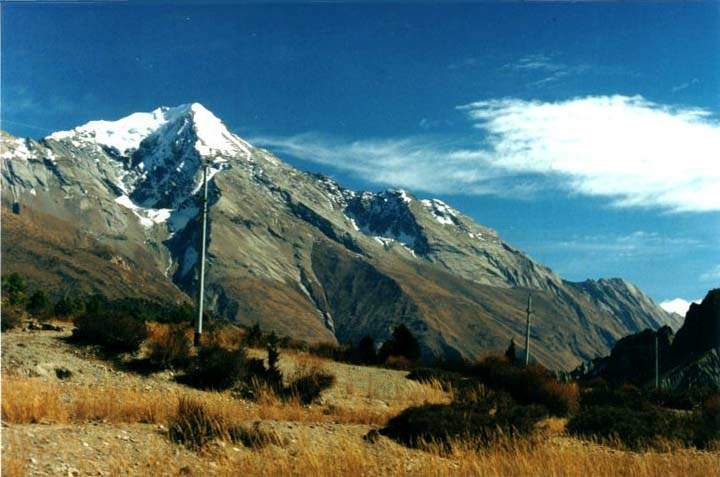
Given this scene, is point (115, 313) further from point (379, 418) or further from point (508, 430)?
point (508, 430)

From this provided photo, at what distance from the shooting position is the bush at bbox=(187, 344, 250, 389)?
23844 millimetres

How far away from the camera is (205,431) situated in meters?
13.7

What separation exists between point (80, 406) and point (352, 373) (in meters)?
15.7

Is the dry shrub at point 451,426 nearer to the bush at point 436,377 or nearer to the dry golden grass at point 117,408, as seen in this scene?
the dry golden grass at point 117,408

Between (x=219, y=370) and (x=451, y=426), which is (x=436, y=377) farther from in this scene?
(x=451, y=426)

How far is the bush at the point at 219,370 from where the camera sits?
2384 cm

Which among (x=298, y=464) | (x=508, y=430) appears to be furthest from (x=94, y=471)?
(x=508, y=430)

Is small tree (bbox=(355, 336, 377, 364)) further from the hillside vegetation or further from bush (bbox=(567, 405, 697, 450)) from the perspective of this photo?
bush (bbox=(567, 405, 697, 450))

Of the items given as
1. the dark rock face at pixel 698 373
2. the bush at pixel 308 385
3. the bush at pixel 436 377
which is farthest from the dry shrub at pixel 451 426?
the dark rock face at pixel 698 373

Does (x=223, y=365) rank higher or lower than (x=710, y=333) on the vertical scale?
lower

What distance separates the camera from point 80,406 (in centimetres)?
1533

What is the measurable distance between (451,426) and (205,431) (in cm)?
575

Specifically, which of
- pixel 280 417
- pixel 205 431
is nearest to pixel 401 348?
pixel 280 417

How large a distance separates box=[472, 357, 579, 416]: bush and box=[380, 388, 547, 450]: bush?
931cm
